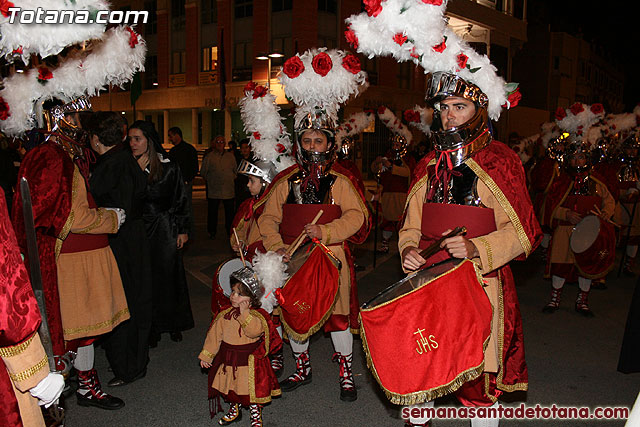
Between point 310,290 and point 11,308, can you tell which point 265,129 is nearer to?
point 310,290

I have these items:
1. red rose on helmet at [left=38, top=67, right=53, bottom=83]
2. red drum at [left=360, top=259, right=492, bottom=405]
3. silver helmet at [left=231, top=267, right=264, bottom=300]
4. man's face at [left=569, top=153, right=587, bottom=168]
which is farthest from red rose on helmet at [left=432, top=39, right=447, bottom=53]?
man's face at [left=569, top=153, right=587, bottom=168]

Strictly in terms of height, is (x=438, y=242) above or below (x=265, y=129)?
below

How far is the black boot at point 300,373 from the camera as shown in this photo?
15.9ft

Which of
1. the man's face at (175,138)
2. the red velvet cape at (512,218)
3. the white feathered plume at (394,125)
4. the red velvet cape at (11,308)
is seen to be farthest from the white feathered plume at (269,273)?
the white feathered plume at (394,125)

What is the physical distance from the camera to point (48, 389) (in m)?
2.21

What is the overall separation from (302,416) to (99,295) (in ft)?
6.08

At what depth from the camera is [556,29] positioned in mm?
47500

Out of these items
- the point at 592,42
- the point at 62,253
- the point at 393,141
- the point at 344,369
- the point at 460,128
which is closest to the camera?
the point at 460,128

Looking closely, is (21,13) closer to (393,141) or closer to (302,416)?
(302,416)

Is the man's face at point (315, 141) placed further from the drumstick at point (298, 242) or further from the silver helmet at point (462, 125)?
the silver helmet at point (462, 125)

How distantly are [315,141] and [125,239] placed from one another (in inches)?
76.0

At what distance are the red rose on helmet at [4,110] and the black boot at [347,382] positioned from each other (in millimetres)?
3250

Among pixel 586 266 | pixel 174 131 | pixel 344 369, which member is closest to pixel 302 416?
pixel 344 369

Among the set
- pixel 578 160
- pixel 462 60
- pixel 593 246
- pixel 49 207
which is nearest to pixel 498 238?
pixel 462 60
